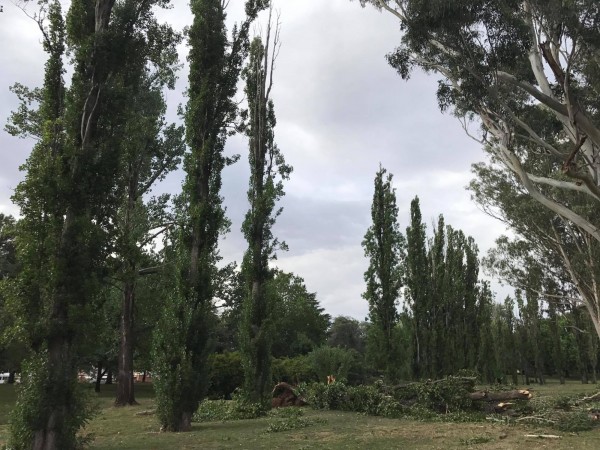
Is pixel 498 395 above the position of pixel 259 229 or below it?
below

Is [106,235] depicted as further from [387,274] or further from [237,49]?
[387,274]

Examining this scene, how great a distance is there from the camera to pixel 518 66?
17.3 metres

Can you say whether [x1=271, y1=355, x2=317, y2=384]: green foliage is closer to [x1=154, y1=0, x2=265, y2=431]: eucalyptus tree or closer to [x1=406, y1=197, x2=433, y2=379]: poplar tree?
[x1=406, y1=197, x2=433, y2=379]: poplar tree

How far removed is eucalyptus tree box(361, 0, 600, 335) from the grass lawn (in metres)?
7.32

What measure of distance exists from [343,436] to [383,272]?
15.1 meters

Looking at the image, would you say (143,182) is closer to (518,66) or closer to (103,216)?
(103,216)

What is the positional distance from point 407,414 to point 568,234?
60.8 ft

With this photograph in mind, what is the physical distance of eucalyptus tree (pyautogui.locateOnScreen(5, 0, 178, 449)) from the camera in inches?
370

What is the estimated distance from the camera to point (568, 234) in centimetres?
2916

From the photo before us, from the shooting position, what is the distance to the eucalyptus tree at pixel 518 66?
14750 mm

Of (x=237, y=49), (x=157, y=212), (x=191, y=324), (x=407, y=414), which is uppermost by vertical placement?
(x=237, y=49)

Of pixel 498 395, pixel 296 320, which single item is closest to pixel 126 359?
pixel 498 395

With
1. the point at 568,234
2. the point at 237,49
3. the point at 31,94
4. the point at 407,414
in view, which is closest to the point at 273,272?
the point at 407,414

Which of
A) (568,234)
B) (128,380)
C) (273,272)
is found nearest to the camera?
(273,272)
